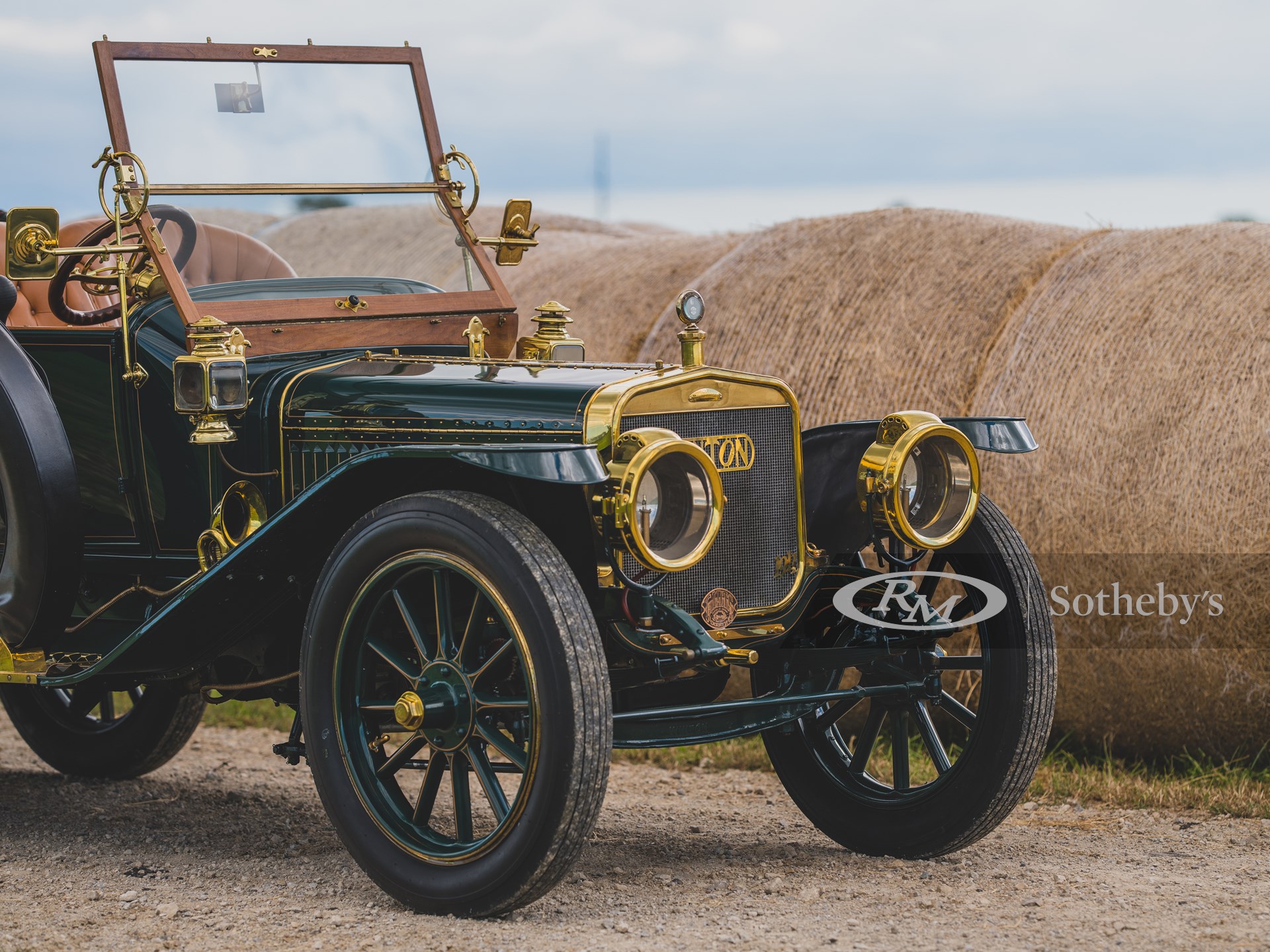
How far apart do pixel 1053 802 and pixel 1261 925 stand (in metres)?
1.73

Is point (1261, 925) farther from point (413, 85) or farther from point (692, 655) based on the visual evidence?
point (413, 85)

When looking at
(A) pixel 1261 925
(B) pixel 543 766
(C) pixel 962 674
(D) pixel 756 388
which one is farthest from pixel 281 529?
(C) pixel 962 674

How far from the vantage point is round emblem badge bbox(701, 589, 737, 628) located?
4.69m

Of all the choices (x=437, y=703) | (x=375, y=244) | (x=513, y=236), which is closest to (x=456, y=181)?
(x=513, y=236)

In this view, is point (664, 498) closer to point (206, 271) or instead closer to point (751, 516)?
point (751, 516)

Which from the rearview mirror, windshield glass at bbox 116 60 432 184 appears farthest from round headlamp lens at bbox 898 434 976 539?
the rearview mirror

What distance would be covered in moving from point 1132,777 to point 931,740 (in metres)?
1.58

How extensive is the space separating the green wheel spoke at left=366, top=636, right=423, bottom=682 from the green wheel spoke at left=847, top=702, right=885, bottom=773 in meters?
1.54

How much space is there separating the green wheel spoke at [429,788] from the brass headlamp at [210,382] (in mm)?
1238

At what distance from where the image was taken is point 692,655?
4.43 m

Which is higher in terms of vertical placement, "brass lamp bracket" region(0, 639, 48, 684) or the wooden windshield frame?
the wooden windshield frame

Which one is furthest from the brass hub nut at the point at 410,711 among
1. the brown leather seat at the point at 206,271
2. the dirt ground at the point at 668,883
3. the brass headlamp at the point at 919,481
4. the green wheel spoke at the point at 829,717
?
the brown leather seat at the point at 206,271

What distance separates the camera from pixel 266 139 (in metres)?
5.85

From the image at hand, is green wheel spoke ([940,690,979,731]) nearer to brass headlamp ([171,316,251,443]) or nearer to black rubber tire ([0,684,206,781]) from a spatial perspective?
A: brass headlamp ([171,316,251,443])
